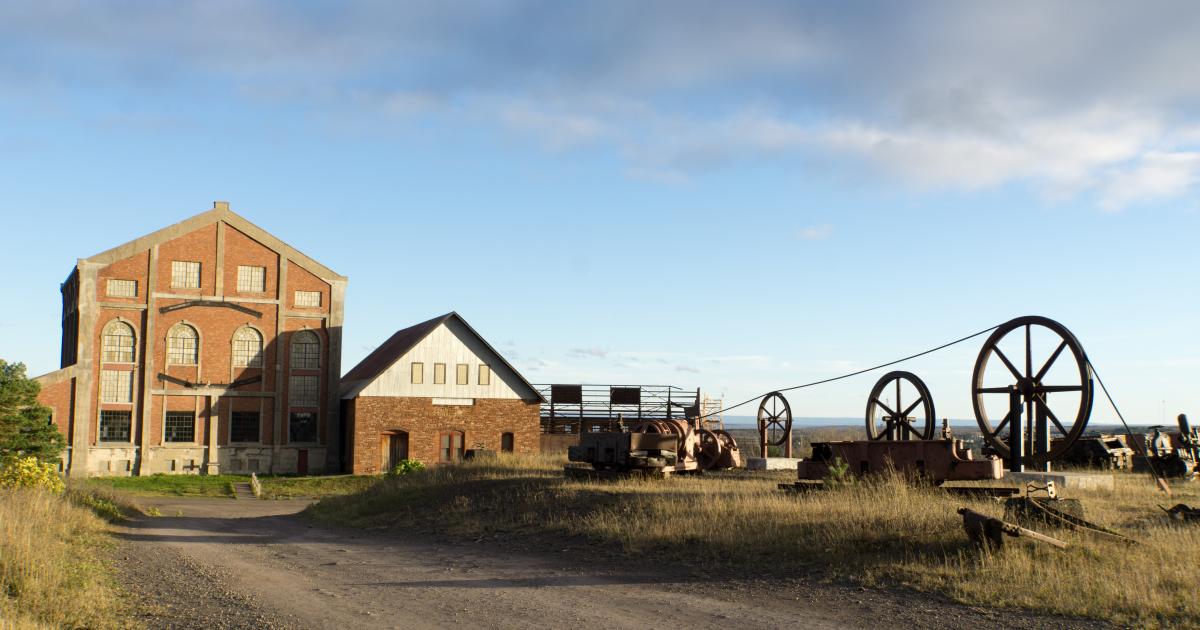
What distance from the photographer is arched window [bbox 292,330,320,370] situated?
44.5 m

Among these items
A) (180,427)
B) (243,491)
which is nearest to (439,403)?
(243,491)

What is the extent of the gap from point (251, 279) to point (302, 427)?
7.09m

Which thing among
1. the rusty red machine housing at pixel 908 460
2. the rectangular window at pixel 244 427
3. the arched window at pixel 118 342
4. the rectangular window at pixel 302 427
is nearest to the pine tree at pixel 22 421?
the arched window at pixel 118 342

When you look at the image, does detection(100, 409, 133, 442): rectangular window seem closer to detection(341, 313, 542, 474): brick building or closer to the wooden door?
detection(341, 313, 542, 474): brick building

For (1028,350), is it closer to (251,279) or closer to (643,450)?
(643,450)

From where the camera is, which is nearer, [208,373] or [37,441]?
[37,441]

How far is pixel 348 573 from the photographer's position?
44.2 feet

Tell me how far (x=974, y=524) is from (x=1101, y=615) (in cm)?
232

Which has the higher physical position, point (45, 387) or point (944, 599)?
point (45, 387)

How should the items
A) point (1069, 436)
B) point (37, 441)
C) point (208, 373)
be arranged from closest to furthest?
point (1069, 436) < point (37, 441) < point (208, 373)

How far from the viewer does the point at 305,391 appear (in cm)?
4453

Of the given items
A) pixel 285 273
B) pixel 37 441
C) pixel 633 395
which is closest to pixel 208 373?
pixel 285 273

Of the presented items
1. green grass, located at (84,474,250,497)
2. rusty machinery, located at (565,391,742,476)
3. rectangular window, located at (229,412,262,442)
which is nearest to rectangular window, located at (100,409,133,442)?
green grass, located at (84,474,250,497)

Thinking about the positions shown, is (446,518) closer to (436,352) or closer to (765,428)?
(765,428)
